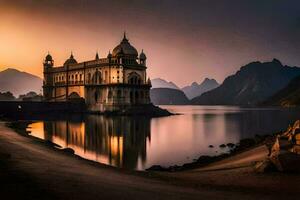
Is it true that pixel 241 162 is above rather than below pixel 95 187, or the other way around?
below

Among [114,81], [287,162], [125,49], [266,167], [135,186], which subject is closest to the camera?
[135,186]

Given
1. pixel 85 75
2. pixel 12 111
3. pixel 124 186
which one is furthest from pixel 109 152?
pixel 85 75

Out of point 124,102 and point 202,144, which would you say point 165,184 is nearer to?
point 202,144

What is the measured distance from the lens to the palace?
397 feet

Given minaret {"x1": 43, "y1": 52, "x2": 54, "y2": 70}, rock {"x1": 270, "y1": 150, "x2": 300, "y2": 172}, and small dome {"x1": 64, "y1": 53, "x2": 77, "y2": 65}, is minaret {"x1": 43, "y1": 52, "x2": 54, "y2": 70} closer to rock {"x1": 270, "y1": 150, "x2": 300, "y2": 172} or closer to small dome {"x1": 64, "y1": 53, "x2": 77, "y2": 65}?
small dome {"x1": 64, "y1": 53, "x2": 77, "y2": 65}

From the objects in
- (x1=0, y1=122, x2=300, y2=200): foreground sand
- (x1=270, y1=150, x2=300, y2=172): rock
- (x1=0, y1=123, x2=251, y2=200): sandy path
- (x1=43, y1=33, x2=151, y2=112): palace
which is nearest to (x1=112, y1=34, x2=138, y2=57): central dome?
(x1=43, y1=33, x2=151, y2=112): palace

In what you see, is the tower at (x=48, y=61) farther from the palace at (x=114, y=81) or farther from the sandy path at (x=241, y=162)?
the sandy path at (x=241, y=162)

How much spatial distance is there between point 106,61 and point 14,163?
363 ft

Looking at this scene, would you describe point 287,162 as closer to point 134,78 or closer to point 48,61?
point 134,78

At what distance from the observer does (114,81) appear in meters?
123

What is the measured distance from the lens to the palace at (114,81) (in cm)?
12112

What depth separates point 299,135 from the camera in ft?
80.7

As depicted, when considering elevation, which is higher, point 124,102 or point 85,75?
point 85,75

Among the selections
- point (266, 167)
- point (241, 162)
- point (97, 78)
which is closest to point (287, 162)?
point (266, 167)
